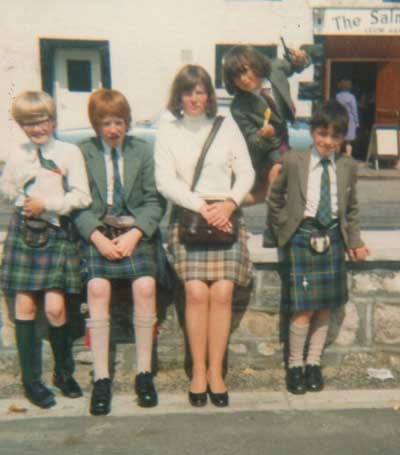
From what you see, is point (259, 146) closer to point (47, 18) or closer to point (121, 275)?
point (121, 275)

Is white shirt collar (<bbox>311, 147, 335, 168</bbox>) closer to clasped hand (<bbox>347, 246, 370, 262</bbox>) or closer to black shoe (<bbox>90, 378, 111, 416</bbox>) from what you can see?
clasped hand (<bbox>347, 246, 370, 262</bbox>)

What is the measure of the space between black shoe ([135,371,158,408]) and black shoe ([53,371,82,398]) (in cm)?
36

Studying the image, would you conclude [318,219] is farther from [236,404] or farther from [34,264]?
[34,264]

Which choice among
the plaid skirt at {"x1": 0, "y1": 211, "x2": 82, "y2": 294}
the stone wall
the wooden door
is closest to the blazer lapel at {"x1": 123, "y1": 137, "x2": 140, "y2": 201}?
the plaid skirt at {"x1": 0, "y1": 211, "x2": 82, "y2": 294}

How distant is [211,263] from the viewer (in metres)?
3.76

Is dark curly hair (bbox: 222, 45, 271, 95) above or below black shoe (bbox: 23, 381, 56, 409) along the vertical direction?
above

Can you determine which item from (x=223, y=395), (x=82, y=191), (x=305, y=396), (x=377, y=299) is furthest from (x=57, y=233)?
(x=377, y=299)

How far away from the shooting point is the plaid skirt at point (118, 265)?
373 cm

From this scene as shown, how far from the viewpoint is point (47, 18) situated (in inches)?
572

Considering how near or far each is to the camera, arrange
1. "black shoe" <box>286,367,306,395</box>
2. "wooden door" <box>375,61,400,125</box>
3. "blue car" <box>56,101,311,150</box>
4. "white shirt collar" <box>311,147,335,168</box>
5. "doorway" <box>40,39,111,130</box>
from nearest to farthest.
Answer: "white shirt collar" <box>311,147,335,168</box> < "black shoe" <box>286,367,306,395</box> < "blue car" <box>56,101,311,150</box> < "doorway" <box>40,39,111,130</box> < "wooden door" <box>375,61,400,125</box>

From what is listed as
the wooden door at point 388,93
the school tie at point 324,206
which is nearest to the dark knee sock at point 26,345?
the school tie at point 324,206

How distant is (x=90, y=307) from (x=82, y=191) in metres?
0.63

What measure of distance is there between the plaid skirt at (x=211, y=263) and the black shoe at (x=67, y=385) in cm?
88

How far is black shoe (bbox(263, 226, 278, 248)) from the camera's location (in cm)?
406
